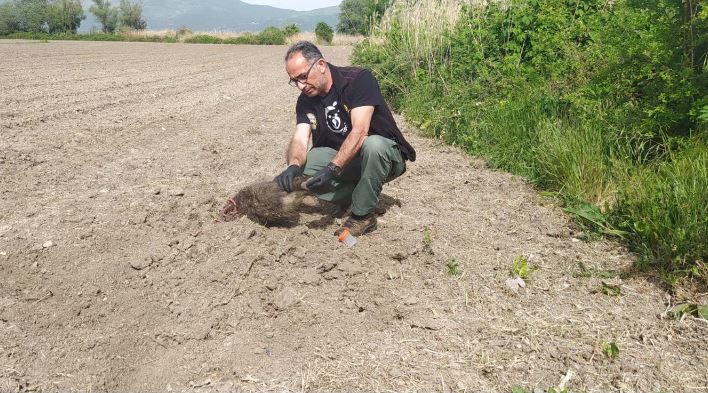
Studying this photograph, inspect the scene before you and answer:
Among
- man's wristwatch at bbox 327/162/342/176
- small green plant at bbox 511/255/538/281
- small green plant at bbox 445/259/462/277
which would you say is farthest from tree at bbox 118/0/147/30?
small green plant at bbox 511/255/538/281

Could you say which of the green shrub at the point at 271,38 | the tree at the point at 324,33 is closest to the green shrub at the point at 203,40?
the green shrub at the point at 271,38

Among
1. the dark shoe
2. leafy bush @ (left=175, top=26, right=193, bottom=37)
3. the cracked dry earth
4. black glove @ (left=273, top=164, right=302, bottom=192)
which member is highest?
leafy bush @ (left=175, top=26, right=193, bottom=37)

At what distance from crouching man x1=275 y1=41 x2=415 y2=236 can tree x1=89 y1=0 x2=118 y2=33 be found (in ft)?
209

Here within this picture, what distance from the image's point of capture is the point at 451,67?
6.52 m

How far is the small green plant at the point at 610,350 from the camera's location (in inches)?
87.0

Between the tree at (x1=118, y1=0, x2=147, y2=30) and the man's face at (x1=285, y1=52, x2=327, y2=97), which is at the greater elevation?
the tree at (x1=118, y1=0, x2=147, y2=30)

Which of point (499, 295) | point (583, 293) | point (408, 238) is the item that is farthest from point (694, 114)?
point (408, 238)

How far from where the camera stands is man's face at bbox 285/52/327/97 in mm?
2910

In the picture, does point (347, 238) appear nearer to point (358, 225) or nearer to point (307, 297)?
point (358, 225)

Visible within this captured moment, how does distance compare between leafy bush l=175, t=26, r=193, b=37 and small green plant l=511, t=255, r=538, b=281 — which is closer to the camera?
small green plant l=511, t=255, r=538, b=281

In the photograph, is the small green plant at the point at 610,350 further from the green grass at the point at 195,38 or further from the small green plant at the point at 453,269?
the green grass at the point at 195,38

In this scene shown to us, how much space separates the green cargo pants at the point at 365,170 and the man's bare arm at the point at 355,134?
0.13 meters

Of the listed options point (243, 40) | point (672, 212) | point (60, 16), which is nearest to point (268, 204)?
point (672, 212)

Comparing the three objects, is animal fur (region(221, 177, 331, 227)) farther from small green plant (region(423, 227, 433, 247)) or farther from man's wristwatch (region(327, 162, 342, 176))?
small green plant (region(423, 227, 433, 247))
